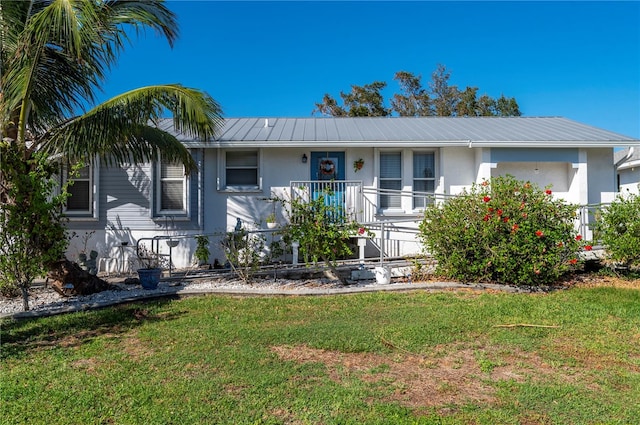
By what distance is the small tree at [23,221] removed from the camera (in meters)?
6.50

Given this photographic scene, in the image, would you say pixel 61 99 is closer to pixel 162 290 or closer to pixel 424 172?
pixel 162 290

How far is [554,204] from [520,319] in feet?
9.74

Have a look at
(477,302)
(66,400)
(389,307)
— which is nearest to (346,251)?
(389,307)

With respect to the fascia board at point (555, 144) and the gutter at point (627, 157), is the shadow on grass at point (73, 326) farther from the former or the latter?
the gutter at point (627, 157)

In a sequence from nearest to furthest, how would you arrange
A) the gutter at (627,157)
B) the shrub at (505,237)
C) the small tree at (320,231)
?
the shrub at (505,237), the small tree at (320,231), the gutter at (627,157)

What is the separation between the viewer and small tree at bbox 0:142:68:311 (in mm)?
6500

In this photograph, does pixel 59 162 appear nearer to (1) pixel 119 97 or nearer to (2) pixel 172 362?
(1) pixel 119 97

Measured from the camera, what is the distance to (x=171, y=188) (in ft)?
37.3

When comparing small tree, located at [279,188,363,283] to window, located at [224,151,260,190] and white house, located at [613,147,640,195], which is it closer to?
window, located at [224,151,260,190]

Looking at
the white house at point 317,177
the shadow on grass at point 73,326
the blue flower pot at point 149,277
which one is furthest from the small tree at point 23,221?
the white house at point 317,177

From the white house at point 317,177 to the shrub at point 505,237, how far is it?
2.70 meters

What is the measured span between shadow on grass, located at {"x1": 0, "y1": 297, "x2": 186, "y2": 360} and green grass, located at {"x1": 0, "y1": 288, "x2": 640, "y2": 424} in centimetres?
3

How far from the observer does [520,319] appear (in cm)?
597

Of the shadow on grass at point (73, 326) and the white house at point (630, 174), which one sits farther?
the white house at point (630, 174)
